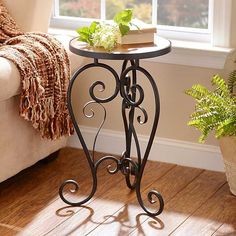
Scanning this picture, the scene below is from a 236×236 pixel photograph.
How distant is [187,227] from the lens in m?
3.04

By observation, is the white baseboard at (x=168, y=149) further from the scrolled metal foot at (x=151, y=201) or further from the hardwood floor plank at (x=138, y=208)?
the scrolled metal foot at (x=151, y=201)

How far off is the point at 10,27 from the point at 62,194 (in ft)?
2.87

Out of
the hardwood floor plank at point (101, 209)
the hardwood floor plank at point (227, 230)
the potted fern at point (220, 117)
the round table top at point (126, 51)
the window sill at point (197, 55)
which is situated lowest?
the hardwood floor plank at point (227, 230)

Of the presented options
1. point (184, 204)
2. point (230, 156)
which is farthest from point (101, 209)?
point (230, 156)

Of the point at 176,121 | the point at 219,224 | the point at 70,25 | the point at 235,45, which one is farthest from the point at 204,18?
the point at 219,224

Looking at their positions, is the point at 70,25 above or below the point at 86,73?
above

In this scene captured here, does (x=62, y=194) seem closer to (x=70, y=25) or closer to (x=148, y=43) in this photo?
(x=148, y=43)

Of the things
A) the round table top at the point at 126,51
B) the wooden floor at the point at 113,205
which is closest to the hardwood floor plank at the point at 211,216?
the wooden floor at the point at 113,205

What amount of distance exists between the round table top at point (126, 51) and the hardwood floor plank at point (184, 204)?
0.73 m

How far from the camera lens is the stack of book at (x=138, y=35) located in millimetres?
3059

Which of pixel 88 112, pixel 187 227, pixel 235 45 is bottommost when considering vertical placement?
pixel 187 227

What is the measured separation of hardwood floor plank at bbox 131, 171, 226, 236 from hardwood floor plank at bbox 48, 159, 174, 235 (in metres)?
0.19

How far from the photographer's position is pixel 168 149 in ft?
12.2

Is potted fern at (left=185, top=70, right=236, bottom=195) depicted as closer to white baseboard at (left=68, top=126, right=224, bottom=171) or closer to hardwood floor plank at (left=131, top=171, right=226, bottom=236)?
hardwood floor plank at (left=131, top=171, right=226, bottom=236)
